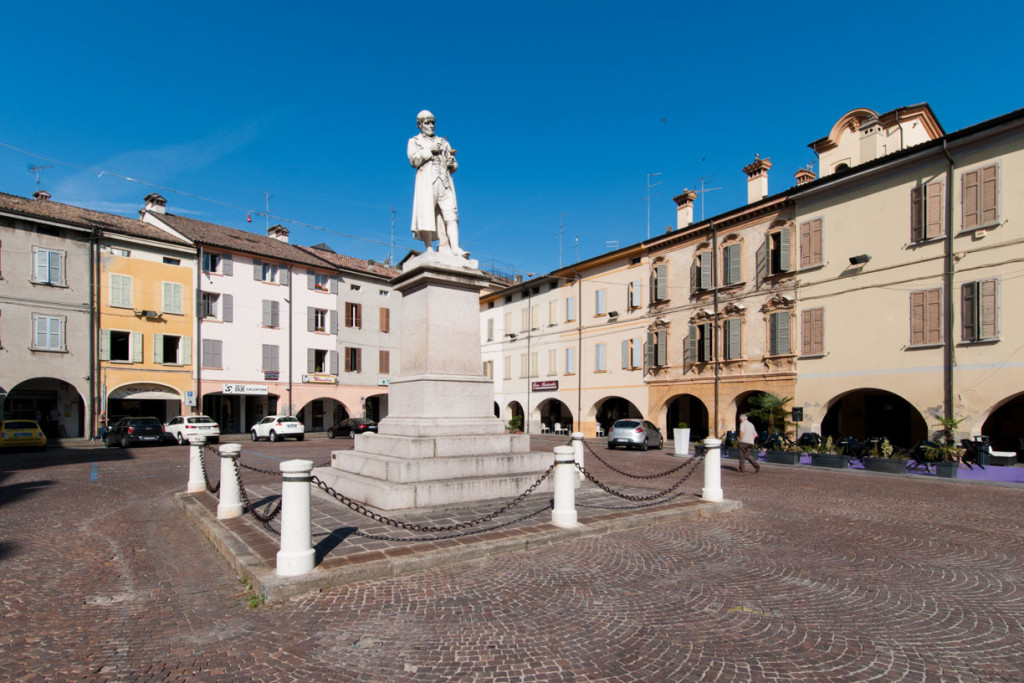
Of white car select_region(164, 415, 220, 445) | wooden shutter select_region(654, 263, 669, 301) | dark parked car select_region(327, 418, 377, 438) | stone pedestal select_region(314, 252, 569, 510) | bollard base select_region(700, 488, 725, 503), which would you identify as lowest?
dark parked car select_region(327, 418, 377, 438)

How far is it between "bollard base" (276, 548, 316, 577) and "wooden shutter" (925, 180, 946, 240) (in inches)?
824

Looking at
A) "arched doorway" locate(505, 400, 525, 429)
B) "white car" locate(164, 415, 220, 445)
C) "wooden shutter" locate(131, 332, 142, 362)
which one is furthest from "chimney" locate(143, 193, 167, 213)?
"arched doorway" locate(505, 400, 525, 429)

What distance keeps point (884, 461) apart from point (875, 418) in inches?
298

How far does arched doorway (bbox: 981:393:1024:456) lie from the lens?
19.8m

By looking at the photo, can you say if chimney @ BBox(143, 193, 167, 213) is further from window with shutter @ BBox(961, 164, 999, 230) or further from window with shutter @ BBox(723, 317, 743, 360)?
window with shutter @ BBox(961, 164, 999, 230)

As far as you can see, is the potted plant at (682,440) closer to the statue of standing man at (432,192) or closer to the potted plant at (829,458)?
the potted plant at (829,458)

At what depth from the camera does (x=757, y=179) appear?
25578mm

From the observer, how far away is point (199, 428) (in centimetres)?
2608

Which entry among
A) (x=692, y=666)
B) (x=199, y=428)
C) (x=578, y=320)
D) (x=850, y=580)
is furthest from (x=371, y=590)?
(x=578, y=320)

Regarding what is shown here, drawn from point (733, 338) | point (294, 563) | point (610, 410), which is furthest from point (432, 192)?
point (610, 410)

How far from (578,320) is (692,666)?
30.4 m

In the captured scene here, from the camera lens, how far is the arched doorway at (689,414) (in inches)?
1139

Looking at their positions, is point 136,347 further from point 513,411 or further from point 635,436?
point 635,436

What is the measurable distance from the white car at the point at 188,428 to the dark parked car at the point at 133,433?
0.99 meters
